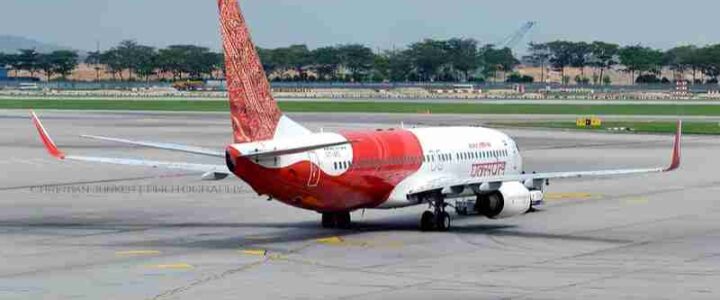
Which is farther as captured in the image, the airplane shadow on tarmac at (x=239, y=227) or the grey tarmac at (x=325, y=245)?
the airplane shadow on tarmac at (x=239, y=227)

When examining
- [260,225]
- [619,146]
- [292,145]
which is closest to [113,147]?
[619,146]

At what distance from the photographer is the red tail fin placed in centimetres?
4391

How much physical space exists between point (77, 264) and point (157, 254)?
9.30 ft

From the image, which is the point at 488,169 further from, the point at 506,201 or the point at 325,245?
the point at 325,245

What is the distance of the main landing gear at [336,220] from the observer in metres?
49.1

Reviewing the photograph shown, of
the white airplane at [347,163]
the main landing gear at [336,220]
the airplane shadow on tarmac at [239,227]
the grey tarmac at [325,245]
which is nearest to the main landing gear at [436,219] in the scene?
the white airplane at [347,163]

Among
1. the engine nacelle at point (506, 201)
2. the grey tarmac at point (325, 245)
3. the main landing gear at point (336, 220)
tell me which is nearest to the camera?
the grey tarmac at point (325, 245)

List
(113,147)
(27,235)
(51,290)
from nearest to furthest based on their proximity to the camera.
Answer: (51,290) < (27,235) < (113,147)

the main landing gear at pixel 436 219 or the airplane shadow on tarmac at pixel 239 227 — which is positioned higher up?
the main landing gear at pixel 436 219

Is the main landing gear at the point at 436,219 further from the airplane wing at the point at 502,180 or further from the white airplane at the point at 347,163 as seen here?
the airplane wing at the point at 502,180

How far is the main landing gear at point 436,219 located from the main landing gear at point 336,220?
241 cm

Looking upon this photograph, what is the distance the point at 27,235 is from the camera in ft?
156

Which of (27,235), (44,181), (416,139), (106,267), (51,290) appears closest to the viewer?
(51,290)

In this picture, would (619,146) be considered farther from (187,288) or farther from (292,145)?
(187,288)
